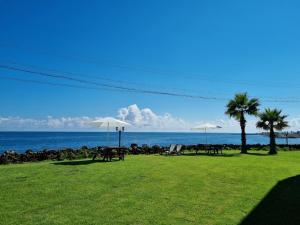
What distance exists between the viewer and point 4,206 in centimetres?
726

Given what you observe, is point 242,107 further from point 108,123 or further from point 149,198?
point 149,198

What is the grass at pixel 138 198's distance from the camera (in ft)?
21.5

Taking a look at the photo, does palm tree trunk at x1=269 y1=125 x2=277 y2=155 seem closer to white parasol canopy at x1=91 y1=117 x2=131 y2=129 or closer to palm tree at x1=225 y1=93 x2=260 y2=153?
palm tree at x1=225 y1=93 x2=260 y2=153

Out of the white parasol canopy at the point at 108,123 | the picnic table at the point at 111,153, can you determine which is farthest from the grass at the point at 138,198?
the white parasol canopy at the point at 108,123

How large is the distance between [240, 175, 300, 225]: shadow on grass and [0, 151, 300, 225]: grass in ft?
0.07

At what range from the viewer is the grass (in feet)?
21.5

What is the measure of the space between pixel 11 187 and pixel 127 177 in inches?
156

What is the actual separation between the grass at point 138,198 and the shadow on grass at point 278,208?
0.07 feet

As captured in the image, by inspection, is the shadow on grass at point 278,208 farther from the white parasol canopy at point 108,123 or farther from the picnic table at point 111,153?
the white parasol canopy at point 108,123

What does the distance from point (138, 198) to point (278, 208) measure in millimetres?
3377

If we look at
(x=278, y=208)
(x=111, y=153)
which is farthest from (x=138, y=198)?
(x=111, y=153)

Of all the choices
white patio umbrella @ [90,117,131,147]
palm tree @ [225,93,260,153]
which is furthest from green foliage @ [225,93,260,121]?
white patio umbrella @ [90,117,131,147]

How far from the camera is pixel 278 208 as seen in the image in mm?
7590

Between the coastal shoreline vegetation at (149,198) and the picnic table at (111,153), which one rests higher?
the picnic table at (111,153)
